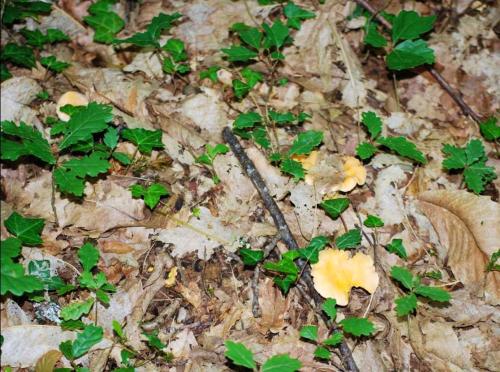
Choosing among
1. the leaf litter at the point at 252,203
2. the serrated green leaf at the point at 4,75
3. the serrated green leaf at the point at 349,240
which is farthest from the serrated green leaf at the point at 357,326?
the serrated green leaf at the point at 4,75

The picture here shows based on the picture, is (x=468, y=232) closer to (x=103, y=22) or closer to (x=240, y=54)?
(x=240, y=54)

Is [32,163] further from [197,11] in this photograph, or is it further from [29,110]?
[197,11]

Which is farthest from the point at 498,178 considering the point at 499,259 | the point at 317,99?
the point at 317,99

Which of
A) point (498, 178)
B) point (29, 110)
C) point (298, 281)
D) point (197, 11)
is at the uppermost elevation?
point (197, 11)

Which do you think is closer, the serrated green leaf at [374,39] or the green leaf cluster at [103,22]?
the serrated green leaf at [374,39]

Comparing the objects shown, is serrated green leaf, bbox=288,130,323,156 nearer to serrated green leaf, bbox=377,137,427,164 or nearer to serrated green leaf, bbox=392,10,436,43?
serrated green leaf, bbox=377,137,427,164

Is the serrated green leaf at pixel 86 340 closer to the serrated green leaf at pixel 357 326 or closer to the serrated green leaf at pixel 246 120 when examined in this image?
the serrated green leaf at pixel 357 326
